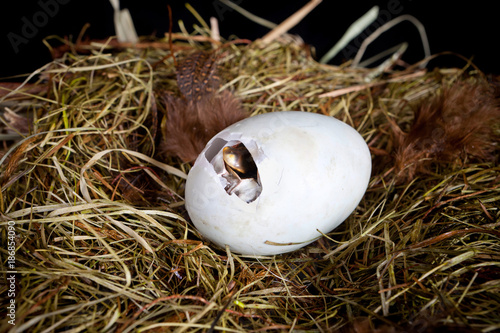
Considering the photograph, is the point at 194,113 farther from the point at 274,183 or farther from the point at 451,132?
the point at 451,132

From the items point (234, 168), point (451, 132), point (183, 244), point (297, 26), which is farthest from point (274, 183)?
point (297, 26)

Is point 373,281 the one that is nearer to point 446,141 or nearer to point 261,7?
point 446,141

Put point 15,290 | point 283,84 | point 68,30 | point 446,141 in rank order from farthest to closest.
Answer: point 68,30
point 283,84
point 446,141
point 15,290

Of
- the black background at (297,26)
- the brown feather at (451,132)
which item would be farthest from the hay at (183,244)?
the black background at (297,26)

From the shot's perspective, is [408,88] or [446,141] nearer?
[446,141]

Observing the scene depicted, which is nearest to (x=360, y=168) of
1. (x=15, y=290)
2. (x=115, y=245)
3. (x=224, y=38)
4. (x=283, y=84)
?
(x=283, y=84)
